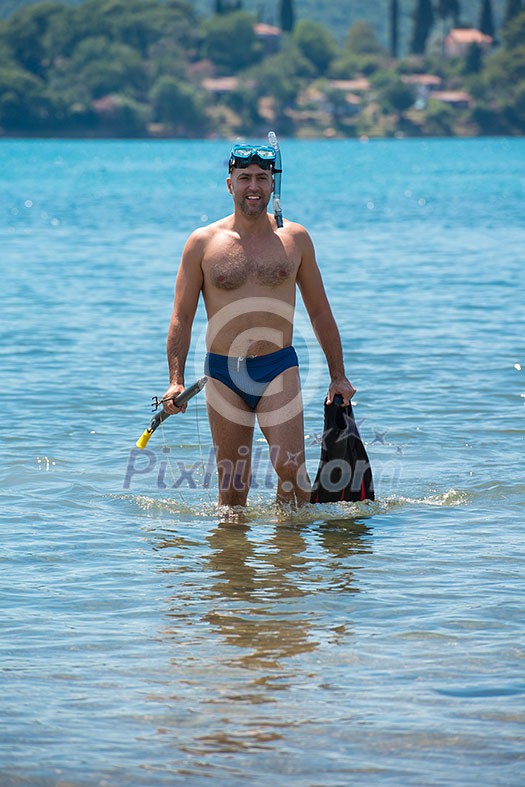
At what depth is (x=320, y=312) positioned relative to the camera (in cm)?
685

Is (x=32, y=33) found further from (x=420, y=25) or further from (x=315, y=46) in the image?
(x=420, y=25)

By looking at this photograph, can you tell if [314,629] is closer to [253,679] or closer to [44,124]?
[253,679]

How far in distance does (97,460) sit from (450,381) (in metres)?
4.13

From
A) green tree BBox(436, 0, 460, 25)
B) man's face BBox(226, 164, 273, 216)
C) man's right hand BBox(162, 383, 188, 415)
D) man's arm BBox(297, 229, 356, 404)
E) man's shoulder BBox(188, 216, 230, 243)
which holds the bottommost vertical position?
man's right hand BBox(162, 383, 188, 415)

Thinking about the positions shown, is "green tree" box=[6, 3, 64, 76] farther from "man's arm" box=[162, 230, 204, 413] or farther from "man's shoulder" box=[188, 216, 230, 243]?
"man's arm" box=[162, 230, 204, 413]

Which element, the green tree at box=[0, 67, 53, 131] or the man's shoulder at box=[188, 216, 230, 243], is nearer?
the man's shoulder at box=[188, 216, 230, 243]

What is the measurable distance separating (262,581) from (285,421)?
925mm

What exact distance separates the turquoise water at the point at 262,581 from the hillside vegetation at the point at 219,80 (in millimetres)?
140283

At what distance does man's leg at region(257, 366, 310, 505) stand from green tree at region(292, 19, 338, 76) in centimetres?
18083

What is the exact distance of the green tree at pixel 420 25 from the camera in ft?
632

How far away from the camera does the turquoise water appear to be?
4.46 metres

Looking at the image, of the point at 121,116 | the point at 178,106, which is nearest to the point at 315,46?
the point at 178,106

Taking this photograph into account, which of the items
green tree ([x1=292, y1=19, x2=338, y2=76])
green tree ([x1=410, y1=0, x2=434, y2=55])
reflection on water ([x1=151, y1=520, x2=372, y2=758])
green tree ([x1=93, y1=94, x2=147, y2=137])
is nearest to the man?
reflection on water ([x1=151, y1=520, x2=372, y2=758])

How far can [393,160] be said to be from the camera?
10256 cm
